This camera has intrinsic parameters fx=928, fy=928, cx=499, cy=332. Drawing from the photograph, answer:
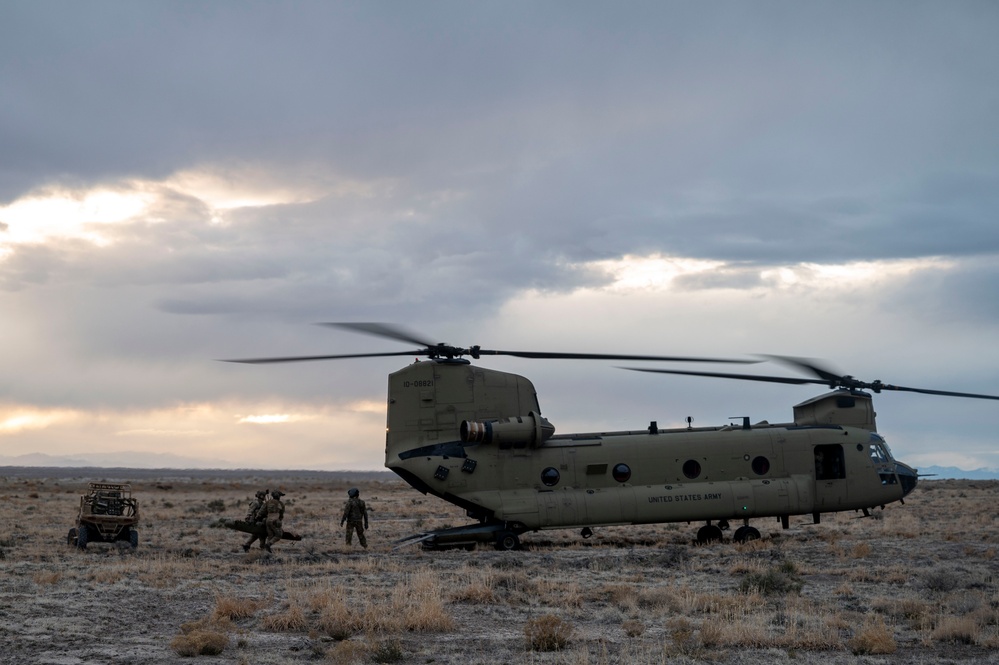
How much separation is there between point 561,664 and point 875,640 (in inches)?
171

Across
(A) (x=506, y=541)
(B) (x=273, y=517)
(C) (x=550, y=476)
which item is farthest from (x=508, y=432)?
(B) (x=273, y=517)

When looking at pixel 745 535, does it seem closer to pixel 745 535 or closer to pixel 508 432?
pixel 745 535

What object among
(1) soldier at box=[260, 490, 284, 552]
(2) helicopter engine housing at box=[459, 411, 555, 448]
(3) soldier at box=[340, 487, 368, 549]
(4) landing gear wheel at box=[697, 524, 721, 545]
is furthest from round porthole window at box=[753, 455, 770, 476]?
(1) soldier at box=[260, 490, 284, 552]

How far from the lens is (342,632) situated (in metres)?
13.0

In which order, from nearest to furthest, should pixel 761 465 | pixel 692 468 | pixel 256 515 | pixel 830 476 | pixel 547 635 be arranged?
pixel 547 635, pixel 256 515, pixel 692 468, pixel 761 465, pixel 830 476

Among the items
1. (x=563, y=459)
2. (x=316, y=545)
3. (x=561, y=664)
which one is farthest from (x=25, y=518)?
(x=561, y=664)

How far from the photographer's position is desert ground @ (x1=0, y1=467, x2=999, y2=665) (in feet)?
40.0

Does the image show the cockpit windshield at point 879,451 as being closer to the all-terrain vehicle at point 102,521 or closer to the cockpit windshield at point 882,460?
the cockpit windshield at point 882,460

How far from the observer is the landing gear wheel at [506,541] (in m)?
23.9

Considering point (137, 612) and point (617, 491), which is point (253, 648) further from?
point (617, 491)

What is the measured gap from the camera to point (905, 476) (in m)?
27.0

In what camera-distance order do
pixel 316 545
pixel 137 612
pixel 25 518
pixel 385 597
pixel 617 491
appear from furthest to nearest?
pixel 25 518 → pixel 316 545 → pixel 617 491 → pixel 385 597 → pixel 137 612

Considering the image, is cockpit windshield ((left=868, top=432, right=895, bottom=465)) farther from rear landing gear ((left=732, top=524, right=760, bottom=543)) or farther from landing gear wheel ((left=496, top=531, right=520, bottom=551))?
landing gear wheel ((left=496, top=531, right=520, bottom=551))

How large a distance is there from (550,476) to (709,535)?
5.27 m
